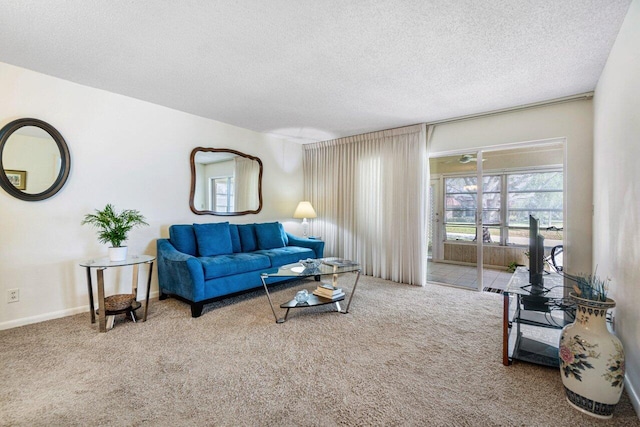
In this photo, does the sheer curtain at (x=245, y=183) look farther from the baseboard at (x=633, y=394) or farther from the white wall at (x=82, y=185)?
the baseboard at (x=633, y=394)

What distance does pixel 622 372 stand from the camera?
151 centimetres

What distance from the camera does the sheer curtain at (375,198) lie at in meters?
4.26

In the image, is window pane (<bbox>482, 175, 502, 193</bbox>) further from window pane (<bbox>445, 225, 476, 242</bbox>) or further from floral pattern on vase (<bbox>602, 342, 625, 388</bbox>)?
floral pattern on vase (<bbox>602, 342, 625, 388</bbox>)

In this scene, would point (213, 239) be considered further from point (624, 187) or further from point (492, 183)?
point (492, 183)

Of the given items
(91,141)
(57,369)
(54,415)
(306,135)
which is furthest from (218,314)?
(306,135)

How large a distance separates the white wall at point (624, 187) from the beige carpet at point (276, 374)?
1.58 ft

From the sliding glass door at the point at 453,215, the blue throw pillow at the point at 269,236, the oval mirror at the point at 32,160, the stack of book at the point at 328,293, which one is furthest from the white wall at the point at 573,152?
the oval mirror at the point at 32,160

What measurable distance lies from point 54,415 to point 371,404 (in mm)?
1720

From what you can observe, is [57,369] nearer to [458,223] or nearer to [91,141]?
[91,141]

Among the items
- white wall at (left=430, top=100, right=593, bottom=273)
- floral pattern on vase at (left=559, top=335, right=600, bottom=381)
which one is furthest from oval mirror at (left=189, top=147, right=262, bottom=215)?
floral pattern on vase at (left=559, top=335, right=600, bottom=381)

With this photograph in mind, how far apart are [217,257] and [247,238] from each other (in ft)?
2.58

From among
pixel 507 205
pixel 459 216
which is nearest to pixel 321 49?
pixel 459 216

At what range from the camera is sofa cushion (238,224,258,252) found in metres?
Result: 4.18

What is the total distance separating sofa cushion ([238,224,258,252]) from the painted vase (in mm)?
3559
